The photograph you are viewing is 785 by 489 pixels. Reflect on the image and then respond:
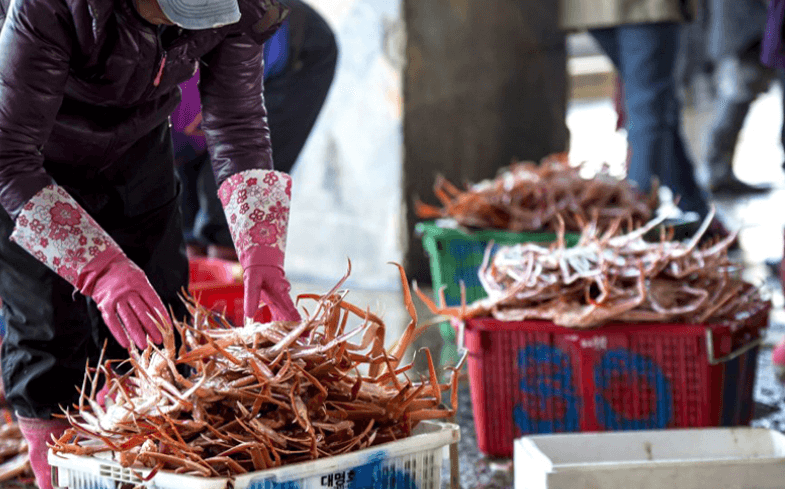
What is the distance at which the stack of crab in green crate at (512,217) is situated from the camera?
402 centimetres

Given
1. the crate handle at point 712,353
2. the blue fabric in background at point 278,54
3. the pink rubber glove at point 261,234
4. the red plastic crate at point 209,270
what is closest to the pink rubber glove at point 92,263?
the pink rubber glove at point 261,234

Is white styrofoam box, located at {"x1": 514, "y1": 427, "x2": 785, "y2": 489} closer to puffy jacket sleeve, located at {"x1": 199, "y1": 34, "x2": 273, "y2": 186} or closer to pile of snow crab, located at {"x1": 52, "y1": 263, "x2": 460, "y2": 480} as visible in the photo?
pile of snow crab, located at {"x1": 52, "y1": 263, "x2": 460, "y2": 480}

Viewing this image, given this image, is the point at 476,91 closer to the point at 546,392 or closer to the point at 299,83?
the point at 299,83

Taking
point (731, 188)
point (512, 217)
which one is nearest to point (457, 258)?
point (512, 217)

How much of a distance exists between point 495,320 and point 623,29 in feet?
9.65

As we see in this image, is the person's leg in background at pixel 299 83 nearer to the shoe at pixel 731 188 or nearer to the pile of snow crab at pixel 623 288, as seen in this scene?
the pile of snow crab at pixel 623 288

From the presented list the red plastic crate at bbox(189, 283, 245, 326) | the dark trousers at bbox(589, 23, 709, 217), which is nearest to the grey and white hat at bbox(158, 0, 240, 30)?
the red plastic crate at bbox(189, 283, 245, 326)

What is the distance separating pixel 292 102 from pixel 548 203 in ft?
3.76

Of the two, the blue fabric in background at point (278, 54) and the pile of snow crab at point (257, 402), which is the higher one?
the blue fabric in background at point (278, 54)

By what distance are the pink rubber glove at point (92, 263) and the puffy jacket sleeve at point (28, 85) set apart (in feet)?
0.15

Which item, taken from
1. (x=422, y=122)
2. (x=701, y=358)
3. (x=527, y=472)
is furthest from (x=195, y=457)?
(x=422, y=122)

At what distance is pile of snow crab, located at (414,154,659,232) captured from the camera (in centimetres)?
405

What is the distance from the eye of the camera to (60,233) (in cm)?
194

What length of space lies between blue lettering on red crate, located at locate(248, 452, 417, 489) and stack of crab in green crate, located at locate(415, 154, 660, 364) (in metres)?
2.05
